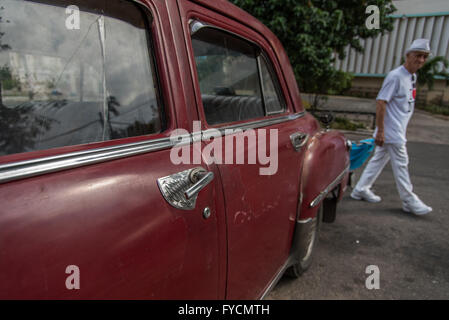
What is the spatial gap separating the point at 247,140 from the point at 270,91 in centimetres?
68

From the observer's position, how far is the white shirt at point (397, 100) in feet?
10.3

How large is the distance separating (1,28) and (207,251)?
94 cm

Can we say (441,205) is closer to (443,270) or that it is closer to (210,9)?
(443,270)

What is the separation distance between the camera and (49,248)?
698 millimetres

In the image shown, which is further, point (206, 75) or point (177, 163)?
point (206, 75)

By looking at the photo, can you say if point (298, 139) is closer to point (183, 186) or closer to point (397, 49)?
point (183, 186)

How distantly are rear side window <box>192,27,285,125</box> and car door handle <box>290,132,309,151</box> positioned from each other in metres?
0.22

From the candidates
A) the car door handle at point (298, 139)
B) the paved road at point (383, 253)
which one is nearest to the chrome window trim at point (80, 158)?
the car door handle at point (298, 139)

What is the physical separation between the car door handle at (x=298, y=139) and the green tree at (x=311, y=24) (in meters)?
5.03

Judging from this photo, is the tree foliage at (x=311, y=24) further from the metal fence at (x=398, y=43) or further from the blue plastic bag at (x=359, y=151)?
the metal fence at (x=398, y=43)

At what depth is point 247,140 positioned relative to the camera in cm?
142

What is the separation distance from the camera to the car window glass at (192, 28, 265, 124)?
4.45ft

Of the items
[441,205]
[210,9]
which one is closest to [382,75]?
[441,205]

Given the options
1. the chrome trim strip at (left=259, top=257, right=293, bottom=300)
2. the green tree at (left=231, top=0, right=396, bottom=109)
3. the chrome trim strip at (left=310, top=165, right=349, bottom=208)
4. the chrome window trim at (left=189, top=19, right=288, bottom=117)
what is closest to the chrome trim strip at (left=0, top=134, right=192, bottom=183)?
the chrome window trim at (left=189, top=19, right=288, bottom=117)
